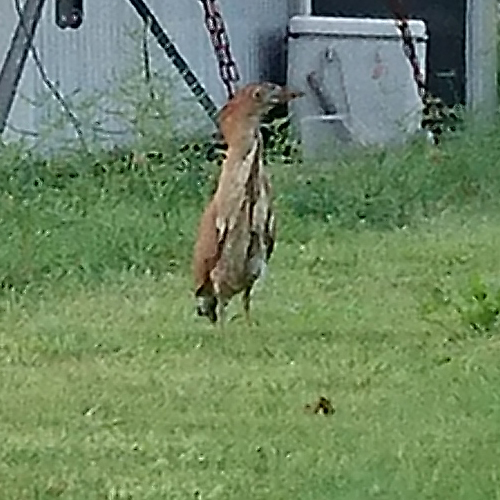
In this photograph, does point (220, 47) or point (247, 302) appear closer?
point (247, 302)

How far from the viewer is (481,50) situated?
16047 millimetres

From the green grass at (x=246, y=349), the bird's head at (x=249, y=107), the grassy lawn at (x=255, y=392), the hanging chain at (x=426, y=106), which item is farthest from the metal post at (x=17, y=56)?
the bird's head at (x=249, y=107)

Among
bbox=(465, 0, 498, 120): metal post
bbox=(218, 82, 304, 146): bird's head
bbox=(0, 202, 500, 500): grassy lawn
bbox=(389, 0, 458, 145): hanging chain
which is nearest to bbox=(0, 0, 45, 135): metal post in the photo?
bbox=(389, 0, 458, 145): hanging chain

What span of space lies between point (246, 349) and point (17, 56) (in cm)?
505

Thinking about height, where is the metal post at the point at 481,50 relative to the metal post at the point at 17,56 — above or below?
below

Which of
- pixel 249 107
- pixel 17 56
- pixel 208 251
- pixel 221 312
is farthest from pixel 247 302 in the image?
pixel 17 56

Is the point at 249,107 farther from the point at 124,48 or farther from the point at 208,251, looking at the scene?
the point at 124,48

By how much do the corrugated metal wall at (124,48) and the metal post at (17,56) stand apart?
81cm

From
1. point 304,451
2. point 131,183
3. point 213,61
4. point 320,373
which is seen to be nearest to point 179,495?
Answer: point 304,451

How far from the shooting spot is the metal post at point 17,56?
1149 cm

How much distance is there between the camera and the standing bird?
742 centimetres

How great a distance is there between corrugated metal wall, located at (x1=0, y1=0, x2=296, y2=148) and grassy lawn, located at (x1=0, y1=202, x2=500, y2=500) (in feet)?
14.5

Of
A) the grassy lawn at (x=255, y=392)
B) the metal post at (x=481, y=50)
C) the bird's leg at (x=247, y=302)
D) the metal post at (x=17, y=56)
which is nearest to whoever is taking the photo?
the grassy lawn at (x=255, y=392)

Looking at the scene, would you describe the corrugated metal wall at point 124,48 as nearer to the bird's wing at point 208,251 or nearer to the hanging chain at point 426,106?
the hanging chain at point 426,106
